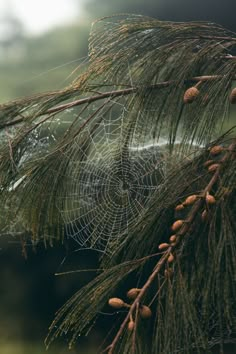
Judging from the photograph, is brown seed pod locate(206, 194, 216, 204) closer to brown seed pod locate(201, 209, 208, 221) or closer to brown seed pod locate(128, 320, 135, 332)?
brown seed pod locate(201, 209, 208, 221)

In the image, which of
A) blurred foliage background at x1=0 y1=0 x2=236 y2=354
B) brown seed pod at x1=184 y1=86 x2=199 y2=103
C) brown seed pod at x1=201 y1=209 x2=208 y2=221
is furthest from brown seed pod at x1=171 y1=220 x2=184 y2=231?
blurred foliage background at x1=0 y1=0 x2=236 y2=354

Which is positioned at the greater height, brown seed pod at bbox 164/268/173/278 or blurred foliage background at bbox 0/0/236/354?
brown seed pod at bbox 164/268/173/278

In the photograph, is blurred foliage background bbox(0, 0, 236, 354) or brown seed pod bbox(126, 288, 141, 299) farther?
blurred foliage background bbox(0, 0, 236, 354)

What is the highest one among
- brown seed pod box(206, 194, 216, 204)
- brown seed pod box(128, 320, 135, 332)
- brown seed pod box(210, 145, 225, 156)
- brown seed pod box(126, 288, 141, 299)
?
brown seed pod box(210, 145, 225, 156)

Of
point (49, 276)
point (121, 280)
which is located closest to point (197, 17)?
point (49, 276)

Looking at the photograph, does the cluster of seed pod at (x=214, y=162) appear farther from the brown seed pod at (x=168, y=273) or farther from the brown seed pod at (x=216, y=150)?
the brown seed pod at (x=168, y=273)

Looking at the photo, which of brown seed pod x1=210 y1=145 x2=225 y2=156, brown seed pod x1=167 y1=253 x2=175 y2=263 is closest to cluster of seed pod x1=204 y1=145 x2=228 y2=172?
brown seed pod x1=210 y1=145 x2=225 y2=156

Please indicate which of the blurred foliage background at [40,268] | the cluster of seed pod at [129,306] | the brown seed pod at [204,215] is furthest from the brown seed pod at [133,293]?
the blurred foliage background at [40,268]

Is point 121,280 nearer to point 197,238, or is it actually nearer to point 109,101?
point 197,238

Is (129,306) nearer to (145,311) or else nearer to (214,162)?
(145,311)
